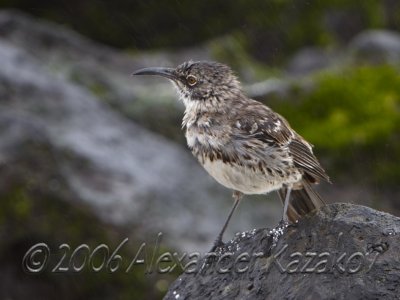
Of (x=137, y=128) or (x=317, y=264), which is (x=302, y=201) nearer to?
(x=317, y=264)

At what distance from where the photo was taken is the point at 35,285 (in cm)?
1043

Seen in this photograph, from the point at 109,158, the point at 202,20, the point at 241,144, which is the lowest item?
the point at 241,144

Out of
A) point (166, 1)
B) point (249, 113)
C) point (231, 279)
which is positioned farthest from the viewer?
point (166, 1)

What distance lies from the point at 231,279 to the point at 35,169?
4211 millimetres

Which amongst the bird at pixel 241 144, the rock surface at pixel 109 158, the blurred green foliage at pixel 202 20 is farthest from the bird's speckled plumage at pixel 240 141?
the blurred green foliage at pixel 202 20

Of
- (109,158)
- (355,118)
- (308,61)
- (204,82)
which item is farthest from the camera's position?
(308,61)

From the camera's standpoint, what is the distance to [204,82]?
8.30 m

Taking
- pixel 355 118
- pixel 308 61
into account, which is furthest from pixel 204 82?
pixel 308 61

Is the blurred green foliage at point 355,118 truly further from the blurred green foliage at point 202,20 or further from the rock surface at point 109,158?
the blurred green foliage at point 202,20

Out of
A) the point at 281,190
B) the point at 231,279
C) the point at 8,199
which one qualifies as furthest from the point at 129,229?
the point at 231,279

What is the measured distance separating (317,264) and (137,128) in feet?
21.3

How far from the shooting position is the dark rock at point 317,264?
6301 millimetres

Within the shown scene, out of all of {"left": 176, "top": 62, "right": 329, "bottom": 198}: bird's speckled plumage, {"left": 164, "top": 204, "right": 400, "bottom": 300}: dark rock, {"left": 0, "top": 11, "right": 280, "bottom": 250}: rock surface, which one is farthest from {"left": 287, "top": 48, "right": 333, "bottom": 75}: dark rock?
{"left": 164, "top": 204, "right": 400, "bottom": 300}: dark rock

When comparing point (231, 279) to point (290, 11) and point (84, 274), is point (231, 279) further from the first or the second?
point (290, 11)
